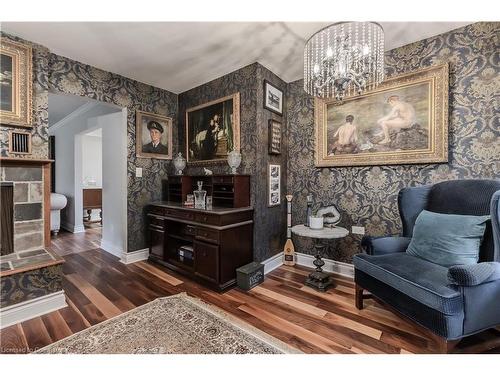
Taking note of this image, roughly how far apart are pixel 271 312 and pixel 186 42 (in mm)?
2835

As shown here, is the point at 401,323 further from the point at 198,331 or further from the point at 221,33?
the point at 221,33

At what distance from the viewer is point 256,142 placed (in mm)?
2822

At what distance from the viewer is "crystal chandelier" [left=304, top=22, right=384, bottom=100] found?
5.41 feet

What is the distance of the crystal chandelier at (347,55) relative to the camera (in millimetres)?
1650

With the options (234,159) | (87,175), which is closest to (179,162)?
(234,159)

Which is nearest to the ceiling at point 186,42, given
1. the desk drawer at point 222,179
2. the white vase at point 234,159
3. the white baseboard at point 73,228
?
the white vase at point 234,159

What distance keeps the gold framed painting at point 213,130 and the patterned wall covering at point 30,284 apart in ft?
7.01

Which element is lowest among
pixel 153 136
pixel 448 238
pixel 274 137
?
pixel 448 238

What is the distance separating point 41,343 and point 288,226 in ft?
8.99

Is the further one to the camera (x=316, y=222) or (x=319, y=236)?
(x=316, y=222)

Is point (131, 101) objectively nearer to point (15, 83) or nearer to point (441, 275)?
point (15, 83)

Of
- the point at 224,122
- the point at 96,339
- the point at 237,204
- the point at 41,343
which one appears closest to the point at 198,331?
the point at 96,339

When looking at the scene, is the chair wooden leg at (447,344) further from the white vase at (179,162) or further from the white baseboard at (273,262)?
the white vase at (179,162)

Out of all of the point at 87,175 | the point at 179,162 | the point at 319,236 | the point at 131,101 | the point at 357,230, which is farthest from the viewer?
the point at 87,175
